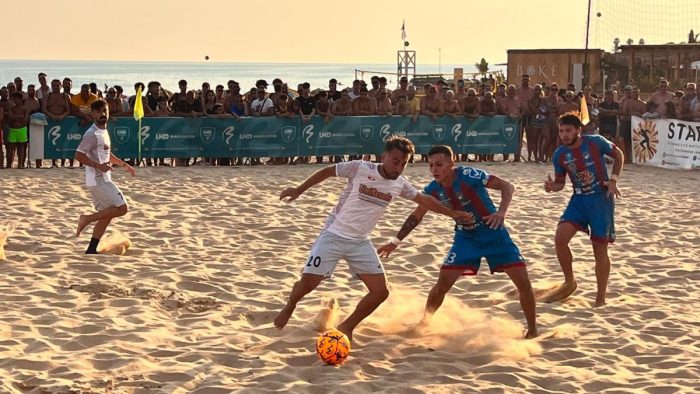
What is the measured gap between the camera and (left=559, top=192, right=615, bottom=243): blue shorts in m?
7.88

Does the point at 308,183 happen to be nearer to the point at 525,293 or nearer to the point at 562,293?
the point at 525,293

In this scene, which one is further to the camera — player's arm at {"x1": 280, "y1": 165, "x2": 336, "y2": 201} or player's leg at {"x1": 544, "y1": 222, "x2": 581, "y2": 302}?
player's leg at {"x1": 544, "y1": 222, "x2": 581, "y2": 302}

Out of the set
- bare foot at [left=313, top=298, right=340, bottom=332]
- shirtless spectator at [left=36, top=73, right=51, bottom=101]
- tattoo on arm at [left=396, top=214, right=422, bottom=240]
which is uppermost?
shirtless spectator at [left=36, top=73, right=51, bottom=101]

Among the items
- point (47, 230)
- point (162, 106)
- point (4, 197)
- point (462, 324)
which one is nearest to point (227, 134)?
point (162, 106)

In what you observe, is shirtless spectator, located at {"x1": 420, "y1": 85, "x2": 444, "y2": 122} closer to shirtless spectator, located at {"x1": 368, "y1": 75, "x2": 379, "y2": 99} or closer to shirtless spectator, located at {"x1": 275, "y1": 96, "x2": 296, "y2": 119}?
shirtless spectator, located at {"x1": 368, "y1": 75, "x2": 379, "y2": 99}

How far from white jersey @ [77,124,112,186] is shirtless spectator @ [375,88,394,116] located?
968 cm

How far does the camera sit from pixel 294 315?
295 inches

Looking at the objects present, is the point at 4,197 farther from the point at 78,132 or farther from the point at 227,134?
the point at 227,134

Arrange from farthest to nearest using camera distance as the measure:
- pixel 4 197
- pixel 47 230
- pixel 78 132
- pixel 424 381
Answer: pixel 78 132
pixel 4 197
pixel 47 230
pixel 424 381

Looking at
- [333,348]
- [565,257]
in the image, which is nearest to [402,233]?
[333,348]

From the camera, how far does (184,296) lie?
26.3 feet

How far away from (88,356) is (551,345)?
312 cm

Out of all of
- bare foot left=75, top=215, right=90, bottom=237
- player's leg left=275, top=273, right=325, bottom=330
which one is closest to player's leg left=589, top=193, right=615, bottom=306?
player's leg left=275, top=273, right=325, bottom=330

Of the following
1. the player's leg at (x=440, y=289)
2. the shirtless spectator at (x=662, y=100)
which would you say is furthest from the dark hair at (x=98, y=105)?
the shirtless spectator at (x=662, y=100)
